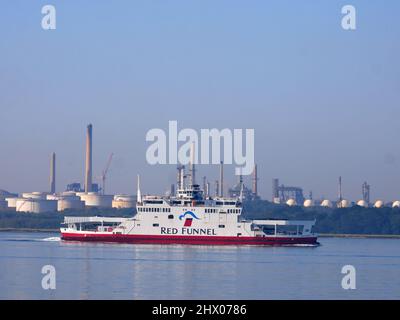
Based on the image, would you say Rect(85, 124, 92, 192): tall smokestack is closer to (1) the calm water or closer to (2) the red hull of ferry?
(2) the red hull of ferry

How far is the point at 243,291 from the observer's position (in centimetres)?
5556

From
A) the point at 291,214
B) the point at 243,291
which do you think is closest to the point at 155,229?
the point at 243,291

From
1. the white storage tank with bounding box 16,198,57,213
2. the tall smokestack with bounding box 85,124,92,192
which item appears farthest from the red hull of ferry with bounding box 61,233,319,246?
the white storage tank with bounding box 16,198,57,213

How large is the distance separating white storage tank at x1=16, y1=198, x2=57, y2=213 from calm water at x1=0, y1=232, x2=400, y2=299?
316 ft

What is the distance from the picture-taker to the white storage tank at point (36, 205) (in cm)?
A: 19174

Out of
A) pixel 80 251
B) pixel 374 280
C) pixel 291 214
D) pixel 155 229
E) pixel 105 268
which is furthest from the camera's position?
pixel 291 214

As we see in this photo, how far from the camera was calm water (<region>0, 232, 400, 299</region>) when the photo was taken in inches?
2137

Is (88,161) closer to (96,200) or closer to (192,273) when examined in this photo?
(96,200)

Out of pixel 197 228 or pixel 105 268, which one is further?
pixel 197 228

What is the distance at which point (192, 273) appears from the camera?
218ft

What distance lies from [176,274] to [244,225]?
3809cm
